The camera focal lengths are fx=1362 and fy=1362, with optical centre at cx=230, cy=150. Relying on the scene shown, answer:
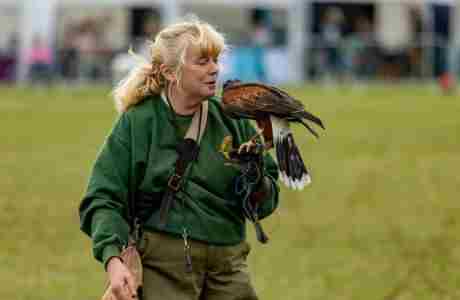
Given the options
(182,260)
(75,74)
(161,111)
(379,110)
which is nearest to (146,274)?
(182,260)

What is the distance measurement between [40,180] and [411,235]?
5.16 meters

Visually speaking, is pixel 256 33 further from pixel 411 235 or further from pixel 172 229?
pixel 172 229

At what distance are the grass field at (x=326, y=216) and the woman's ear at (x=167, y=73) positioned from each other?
3751mm

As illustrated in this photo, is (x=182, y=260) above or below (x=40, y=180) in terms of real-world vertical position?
above

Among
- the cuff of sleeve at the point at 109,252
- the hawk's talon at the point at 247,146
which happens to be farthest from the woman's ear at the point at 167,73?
the cuff of sleeve at the point at 109,252

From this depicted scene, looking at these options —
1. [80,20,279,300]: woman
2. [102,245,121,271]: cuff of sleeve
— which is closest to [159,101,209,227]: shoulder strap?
[80,20,279,300]: woman

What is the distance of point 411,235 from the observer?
1147cm

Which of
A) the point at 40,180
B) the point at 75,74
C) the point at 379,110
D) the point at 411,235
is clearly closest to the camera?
the point at 411,235

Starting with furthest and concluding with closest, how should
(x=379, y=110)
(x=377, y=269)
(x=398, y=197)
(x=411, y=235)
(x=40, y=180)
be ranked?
(x=379, y=110) < (x=40, y=180) < (x=398, y=197) < (x=411, y=235) < (x=377, y=269)

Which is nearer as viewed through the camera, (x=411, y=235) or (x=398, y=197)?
(x=411, y=235)

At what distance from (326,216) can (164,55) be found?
739cm

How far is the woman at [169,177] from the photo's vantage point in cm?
521

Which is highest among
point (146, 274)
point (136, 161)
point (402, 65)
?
point (136, 161)

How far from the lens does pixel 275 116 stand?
510 cm
